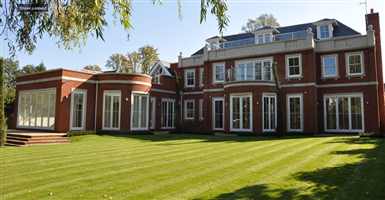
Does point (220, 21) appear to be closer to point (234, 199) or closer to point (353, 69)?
point (234, 199)

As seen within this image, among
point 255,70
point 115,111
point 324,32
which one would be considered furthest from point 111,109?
point 324,32

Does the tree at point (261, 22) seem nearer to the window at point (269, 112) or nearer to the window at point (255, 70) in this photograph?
the window at point (255, 70)

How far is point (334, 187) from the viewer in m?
6.19

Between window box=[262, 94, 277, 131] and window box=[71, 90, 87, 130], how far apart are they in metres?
12.8

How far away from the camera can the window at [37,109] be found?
21328mm

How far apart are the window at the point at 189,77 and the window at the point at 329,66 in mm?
12045

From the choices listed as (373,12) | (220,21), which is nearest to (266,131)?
(373,12)

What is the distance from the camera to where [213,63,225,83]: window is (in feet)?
87.6

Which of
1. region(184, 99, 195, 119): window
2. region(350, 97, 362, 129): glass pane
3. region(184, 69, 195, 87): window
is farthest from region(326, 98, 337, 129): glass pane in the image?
region(184, 69, 195, 87): window

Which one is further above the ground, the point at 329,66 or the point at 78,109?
the point at 329,66

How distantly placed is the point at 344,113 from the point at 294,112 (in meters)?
3.40

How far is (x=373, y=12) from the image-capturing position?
925 inches

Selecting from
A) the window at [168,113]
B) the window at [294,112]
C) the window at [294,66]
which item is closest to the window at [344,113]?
the window at [294,112]

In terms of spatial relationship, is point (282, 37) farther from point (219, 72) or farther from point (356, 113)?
point (356, 113)
